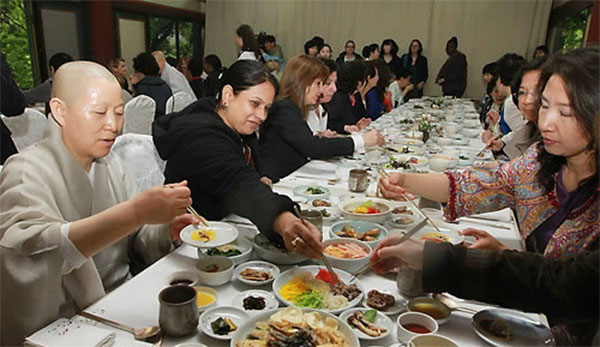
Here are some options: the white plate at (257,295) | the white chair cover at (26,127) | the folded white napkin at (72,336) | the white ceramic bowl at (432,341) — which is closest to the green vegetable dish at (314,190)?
the white plate at (257,295)

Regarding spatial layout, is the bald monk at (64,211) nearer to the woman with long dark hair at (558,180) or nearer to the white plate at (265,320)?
the white plate at (265,320)

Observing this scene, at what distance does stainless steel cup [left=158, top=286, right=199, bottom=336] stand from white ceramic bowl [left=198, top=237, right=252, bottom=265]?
33cm

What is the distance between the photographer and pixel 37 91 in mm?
4523

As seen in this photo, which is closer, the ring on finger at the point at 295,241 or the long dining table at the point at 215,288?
the long dining table at the point at 215,288

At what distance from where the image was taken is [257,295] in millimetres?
1226

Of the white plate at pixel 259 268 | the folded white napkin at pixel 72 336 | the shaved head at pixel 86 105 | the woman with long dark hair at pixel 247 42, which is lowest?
the folded white napkin at pixel 72 336

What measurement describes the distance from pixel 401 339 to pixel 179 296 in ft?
1.86

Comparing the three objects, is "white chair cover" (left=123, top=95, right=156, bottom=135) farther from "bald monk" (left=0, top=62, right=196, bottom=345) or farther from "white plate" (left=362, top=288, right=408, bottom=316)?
"white plate" (left=362, top=288, right=408, bottom=316)

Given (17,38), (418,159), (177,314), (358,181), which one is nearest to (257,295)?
(177,314)

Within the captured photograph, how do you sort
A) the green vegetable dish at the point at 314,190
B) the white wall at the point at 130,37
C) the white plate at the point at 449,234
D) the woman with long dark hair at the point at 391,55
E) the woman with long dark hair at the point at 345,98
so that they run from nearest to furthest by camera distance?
the white plate at the point at 449,234 → the green vegetable dish at the point at 314,190 → the woman with long dark hair at the point at 345,98 → the white wall at the point at 130,37 → the woman with long dark hair at the point at 391,55

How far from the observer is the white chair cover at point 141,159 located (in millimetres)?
2020

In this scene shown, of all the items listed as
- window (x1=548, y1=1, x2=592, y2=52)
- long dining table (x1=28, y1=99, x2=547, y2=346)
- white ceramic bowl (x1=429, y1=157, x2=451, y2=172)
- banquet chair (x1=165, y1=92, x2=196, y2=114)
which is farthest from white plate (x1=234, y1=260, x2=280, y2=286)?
window (x1=548, y1=1, x2=592, y2=52)

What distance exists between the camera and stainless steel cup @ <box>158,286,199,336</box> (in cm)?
101

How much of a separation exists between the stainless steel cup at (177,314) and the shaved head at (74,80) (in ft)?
2.07
